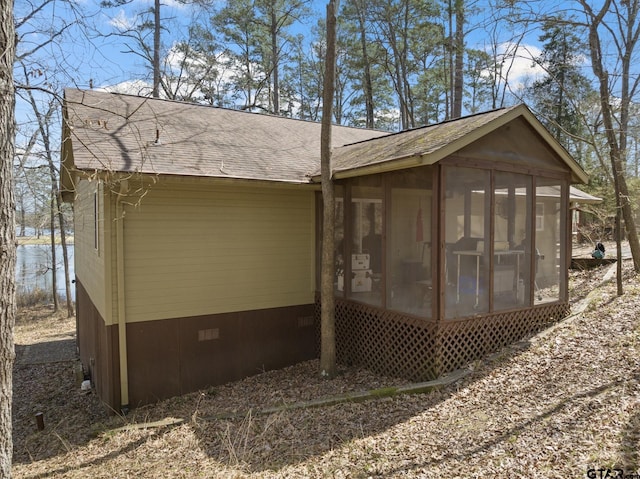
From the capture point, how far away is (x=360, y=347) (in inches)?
272

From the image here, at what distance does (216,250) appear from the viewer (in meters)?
7.02

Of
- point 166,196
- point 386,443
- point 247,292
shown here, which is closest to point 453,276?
point 386,443

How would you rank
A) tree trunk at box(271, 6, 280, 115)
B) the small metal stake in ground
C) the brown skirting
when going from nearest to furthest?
the brown skirting → the small metal stake in ground → tree trunk at box(271, 6, 280, 115)

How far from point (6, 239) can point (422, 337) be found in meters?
4.69

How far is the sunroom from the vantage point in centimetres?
570

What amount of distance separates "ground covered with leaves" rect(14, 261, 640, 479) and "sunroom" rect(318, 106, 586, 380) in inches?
16.4

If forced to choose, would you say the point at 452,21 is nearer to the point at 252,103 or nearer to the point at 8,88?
the point at 252,103

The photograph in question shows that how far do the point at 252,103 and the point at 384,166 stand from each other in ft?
52.2

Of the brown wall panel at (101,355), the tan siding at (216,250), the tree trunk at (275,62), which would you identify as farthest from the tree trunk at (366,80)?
the brown wall panel at (101,355)

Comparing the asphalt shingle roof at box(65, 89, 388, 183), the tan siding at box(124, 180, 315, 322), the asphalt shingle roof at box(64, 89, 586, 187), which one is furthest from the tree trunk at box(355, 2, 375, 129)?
the tan siding at box(124, 180, 315, 322)

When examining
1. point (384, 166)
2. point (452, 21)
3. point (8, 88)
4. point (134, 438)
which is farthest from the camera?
point (452, 21)

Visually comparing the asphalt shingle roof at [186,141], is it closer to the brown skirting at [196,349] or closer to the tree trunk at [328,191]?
the tree trunk at [328,191]

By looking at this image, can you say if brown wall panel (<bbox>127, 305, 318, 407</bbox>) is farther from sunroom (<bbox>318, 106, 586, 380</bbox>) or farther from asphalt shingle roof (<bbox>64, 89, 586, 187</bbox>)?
asphalt shingle roof (<bbox>64, 89, 586, 187</bbox>)

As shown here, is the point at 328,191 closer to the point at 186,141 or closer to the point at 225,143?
the point at 225,143
